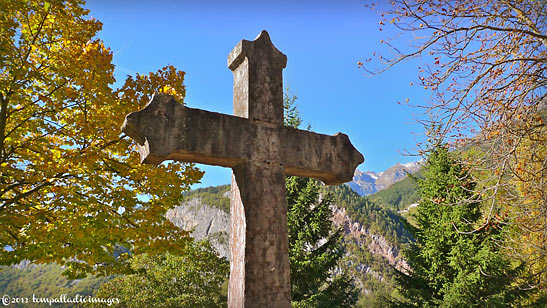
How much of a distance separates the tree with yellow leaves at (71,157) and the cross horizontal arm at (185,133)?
197 inches

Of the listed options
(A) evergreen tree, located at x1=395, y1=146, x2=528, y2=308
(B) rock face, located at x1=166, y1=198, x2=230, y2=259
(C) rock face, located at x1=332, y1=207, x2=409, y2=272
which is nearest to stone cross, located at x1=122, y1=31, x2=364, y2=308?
(A) evergreen tree, located at x1=395, y1=146, x2=528, y2=308

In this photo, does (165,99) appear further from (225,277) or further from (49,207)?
(225,277)

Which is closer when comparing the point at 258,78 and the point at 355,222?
the point at 258,78

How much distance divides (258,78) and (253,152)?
0.69 metres

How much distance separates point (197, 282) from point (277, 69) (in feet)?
61.3

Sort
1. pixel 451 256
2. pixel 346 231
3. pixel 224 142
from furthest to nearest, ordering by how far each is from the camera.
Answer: pixel 346 231 → pixel 451 256 → pixel 224 142

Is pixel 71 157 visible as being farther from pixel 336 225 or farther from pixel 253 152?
pixel 336 225

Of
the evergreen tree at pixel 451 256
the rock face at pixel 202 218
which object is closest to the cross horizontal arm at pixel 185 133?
the evergreen tree at pixel 451 256

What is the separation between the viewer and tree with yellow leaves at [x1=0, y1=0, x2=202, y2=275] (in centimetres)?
721

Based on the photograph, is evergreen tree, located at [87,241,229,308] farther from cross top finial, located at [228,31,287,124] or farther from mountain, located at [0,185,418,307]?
mountain, located at [0,185,418,307]

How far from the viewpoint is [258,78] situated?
3.21 metres

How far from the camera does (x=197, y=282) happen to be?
19.8m

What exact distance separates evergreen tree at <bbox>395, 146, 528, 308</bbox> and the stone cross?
34.3 ft

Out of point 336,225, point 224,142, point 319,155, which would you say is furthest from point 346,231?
point 224,142
